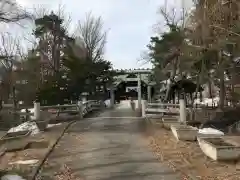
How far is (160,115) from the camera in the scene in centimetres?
2445

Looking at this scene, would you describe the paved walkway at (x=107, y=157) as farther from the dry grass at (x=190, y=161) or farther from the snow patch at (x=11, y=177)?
the snow patch at (x=11, y=177)

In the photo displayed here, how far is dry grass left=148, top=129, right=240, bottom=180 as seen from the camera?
9.42 m

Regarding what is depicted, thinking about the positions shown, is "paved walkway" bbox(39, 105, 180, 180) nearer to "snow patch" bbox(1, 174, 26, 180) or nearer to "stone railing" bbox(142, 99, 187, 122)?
"snow patch" bbox(1, 174, 26, 180)

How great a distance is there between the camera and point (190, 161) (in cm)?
1109

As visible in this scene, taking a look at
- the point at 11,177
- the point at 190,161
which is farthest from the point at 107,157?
the point at 11,177

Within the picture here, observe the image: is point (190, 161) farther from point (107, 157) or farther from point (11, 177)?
point (11, 177)

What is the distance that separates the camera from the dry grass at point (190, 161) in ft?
30.9

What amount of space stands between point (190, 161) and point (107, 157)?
2359 mm

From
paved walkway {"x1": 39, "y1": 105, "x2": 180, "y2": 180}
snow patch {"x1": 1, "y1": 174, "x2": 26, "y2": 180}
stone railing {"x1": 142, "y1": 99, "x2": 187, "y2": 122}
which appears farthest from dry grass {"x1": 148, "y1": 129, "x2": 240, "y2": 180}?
stone railing {"x1": 142, "y1": 99, "x2": 187, "y2": 122}

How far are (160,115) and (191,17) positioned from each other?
8052mm

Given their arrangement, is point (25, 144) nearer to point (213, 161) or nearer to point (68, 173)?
point (68, 173)

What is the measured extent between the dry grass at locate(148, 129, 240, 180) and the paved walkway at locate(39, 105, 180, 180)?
364mm

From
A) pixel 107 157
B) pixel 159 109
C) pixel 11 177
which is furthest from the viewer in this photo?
pixel 159 109

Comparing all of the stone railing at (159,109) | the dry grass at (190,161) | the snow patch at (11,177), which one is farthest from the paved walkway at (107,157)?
the stone railing at (159,109)
